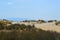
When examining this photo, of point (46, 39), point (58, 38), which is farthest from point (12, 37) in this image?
point (58, 38)

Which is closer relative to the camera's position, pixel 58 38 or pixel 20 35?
pixel 20 35

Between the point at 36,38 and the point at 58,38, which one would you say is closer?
the point at 36,38

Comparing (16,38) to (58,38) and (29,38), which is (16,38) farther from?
(58,38)

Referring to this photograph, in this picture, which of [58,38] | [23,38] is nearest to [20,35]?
[23,38]

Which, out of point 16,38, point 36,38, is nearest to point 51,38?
point 36,38

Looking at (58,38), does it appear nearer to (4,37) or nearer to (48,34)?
(48,34)

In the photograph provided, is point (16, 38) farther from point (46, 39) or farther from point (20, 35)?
point (46, 39)

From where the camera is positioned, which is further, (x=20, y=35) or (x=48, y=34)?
(x=48, y=34)

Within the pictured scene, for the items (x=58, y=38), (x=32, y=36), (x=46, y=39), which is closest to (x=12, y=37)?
(x=32, y=36)
